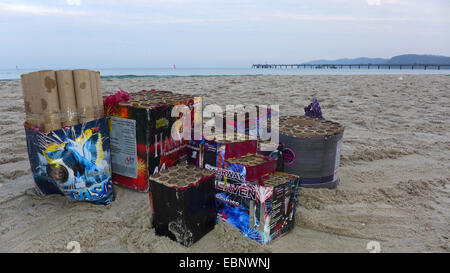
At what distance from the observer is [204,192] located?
230cm

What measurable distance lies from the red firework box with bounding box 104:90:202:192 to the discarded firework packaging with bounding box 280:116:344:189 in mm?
955

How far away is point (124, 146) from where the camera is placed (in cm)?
297

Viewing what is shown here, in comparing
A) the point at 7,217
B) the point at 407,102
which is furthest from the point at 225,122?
the point at 407,102

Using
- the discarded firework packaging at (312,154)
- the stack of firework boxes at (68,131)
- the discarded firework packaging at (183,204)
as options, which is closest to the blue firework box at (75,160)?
the stack of firework boxes at (68,131)

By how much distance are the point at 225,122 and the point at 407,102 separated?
7904 mm

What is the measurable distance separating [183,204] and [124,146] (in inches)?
46.0

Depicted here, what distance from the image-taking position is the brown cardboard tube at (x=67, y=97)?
2.45 m

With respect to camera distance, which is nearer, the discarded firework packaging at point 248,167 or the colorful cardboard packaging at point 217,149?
the discarded firework packaging at point 248,167

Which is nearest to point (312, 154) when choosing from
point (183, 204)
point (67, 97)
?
point (183, 204)

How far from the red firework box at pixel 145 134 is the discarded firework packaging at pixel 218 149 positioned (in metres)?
0.26

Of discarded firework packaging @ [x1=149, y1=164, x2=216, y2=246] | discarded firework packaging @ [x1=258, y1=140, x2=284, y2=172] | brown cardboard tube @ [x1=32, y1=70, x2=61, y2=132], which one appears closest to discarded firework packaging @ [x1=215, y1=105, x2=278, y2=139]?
discarded firework packaging @ [x1=258, y1=140, x2=284, y2=172]

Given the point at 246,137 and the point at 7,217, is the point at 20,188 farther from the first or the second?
the point at 246,137

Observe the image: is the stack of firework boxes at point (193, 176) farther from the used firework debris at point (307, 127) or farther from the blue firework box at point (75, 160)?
the used firework debris at point (307, 127)

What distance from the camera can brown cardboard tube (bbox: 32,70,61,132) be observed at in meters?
2.37
